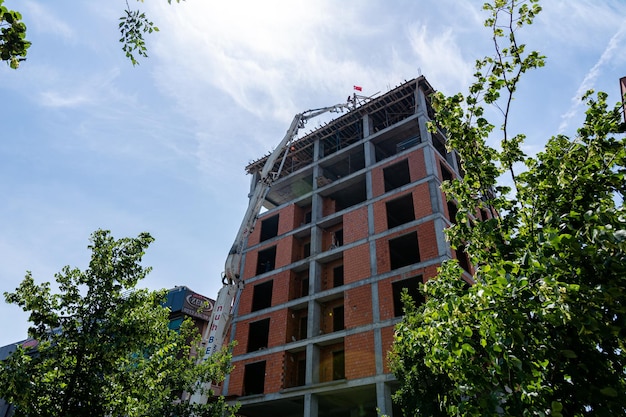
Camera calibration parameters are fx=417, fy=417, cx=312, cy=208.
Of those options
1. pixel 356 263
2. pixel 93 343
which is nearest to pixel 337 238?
pixel 356 263

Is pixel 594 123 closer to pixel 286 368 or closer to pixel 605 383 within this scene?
pixel 605 383

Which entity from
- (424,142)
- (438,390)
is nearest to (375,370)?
(438,390)

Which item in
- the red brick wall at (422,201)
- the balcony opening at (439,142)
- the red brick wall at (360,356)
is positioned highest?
the balcony opening at (439,142)

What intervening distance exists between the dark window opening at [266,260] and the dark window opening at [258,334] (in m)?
5.01

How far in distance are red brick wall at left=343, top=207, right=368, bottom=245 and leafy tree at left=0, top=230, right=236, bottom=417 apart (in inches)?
719

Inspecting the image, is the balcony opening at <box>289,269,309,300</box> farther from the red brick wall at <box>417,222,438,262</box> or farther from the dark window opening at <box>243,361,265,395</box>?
the red brick wall at <box>417,222,438,262</box>

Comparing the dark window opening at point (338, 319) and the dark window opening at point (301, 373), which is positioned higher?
the dark window opening at point (338, 319)

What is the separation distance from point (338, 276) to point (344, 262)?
2.66 m

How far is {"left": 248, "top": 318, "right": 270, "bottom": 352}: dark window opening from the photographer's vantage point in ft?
107

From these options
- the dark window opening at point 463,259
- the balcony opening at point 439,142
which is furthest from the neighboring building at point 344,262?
the dark window opening at point 463,259

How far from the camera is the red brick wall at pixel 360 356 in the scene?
78.8ft

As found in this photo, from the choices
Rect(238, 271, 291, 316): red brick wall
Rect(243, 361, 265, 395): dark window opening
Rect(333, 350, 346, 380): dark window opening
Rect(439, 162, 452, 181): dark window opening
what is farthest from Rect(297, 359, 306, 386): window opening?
Rect(439, 162, 452, 181): dark window opening

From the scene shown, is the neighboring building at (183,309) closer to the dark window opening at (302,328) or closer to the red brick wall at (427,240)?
the dark window opening at (302,328)

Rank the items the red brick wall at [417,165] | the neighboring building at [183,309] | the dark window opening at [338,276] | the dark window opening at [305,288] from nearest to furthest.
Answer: the red brick wall at [417,165] → the dark window opening at [338,276] → the dark window opening at [305,288] → the neighboring building at [183,309]
